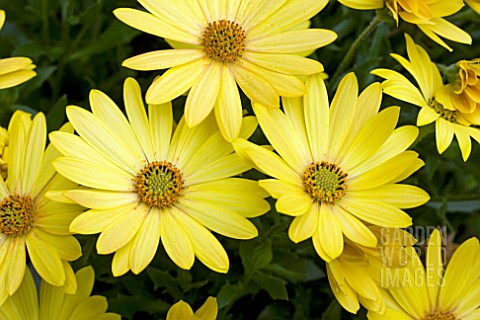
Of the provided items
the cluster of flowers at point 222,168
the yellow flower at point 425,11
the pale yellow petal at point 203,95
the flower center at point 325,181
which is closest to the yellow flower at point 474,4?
the yellow flower at point 425,11

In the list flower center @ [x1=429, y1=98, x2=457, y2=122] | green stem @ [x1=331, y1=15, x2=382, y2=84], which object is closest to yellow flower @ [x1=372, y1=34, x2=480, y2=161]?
flower center @ [x1=429, y1=98, x2=457, y2=122]

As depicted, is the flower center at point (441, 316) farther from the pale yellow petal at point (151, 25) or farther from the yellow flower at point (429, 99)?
the pale yellow petal at point (151, 25)

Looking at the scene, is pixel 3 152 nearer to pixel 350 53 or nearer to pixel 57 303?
pixel 57 303

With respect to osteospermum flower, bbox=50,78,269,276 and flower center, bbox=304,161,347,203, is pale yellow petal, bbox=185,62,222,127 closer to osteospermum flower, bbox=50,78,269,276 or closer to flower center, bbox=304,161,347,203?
osteospermum flower, bbox=50,78,269,276

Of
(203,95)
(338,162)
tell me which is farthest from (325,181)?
(203,95)

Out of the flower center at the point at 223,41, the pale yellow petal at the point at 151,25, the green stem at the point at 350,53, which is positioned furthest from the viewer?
the green stem at the point at 350,53
